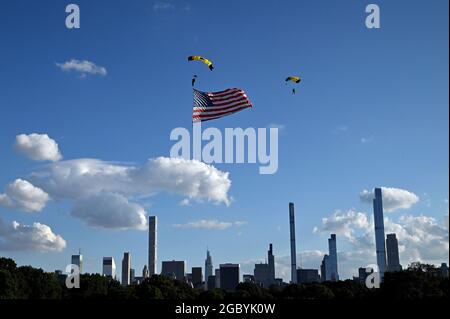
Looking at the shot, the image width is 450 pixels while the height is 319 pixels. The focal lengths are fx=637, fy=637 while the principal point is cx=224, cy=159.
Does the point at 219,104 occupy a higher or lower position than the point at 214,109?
higher
